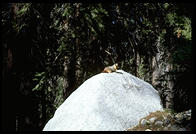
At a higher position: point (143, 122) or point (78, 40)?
point (78, 40)

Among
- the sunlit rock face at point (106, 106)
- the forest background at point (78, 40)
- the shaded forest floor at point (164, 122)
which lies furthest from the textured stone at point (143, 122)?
the forest background at point (78, 40)

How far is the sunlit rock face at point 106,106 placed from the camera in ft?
14.4

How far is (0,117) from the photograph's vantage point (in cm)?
785

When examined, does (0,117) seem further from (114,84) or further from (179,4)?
(179,4)

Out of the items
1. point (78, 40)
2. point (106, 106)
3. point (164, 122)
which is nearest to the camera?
point (106, 106)

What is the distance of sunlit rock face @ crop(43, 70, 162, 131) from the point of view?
4.39 m

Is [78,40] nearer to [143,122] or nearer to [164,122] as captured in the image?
[143,122]

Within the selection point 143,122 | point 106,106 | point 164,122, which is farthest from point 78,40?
point 164,122

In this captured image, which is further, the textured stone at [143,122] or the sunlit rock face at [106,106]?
the textured stone at [143,122]

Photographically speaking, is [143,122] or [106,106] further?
[143,122]

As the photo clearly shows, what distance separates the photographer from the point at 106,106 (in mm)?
4738

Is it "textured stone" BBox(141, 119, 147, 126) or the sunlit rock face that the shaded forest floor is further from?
the sunlit rock face

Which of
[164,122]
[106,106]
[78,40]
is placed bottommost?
[164,122]

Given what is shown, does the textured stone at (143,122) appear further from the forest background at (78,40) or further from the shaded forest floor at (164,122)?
the forest background at (78,40)
